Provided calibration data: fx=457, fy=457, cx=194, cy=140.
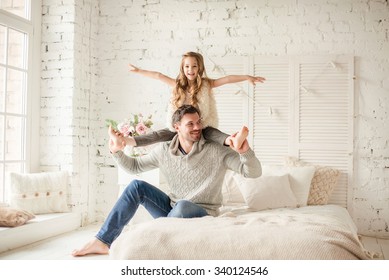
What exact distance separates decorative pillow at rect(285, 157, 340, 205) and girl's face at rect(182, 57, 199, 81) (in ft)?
4.48

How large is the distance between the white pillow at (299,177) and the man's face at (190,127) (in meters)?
1.09

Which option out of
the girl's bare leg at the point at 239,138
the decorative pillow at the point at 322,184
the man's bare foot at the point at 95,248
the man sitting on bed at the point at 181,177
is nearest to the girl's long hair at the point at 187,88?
the man sitting on bed at the point at 181,177

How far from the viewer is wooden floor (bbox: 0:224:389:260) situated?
121 inches

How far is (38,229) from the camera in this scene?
3.59 meters

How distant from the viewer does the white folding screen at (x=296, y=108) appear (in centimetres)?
402

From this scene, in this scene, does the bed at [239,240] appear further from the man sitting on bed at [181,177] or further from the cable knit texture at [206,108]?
the cable knit texture at [206,108]

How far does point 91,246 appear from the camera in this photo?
2.79 meters

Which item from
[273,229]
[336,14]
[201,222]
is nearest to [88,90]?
[336,14]

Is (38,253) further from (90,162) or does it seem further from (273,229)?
(273,229)

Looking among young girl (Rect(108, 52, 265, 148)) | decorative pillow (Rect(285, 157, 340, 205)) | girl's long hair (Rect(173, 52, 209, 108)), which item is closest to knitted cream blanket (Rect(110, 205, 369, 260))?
young girl (Rect(108, 52, 265, 148))

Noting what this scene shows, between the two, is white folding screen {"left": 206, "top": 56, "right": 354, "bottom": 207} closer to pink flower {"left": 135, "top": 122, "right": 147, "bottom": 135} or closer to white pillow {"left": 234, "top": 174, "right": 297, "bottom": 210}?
white pillow {"left": 234, "top": 174, "right": 297, "bottom": 210}

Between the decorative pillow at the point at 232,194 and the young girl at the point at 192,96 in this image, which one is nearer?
the young girl at the point at 192,96

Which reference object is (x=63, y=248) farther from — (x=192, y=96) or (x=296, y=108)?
(x=296, y=108)

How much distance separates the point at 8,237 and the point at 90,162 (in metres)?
1.37
